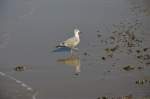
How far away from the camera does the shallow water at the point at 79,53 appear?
54.2 feet

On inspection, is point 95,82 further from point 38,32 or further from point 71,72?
point 38,32

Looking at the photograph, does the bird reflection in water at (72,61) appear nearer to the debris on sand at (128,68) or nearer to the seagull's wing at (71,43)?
the seagull's wing at (71,43)

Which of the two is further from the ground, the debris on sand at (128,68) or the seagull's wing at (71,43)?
the seagull's wing at (71,43)

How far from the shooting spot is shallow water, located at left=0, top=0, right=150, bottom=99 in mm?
16516

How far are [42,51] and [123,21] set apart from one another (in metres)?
5.25

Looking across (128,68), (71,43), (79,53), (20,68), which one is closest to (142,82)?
(128,68)

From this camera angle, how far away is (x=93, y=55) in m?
20.1

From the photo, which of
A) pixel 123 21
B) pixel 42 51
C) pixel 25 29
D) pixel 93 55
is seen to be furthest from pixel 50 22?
pixel 93 55

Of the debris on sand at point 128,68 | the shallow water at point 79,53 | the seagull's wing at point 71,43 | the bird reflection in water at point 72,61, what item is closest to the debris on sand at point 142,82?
the shallow water at point 79,53

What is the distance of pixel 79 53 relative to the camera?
67.6 feet

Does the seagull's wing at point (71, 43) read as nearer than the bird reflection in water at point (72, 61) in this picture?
No

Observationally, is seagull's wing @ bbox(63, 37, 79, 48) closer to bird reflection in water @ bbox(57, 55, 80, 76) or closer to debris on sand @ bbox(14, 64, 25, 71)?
bird reflection in water @ bbox(57, 55, 80, 76)

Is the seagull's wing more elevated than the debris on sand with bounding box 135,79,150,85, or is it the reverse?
the seagull's wing

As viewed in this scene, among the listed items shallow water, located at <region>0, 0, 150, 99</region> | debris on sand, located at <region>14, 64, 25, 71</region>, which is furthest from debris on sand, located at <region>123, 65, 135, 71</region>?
debris on sand, located at <region>14, 64, 25, 71</region>
